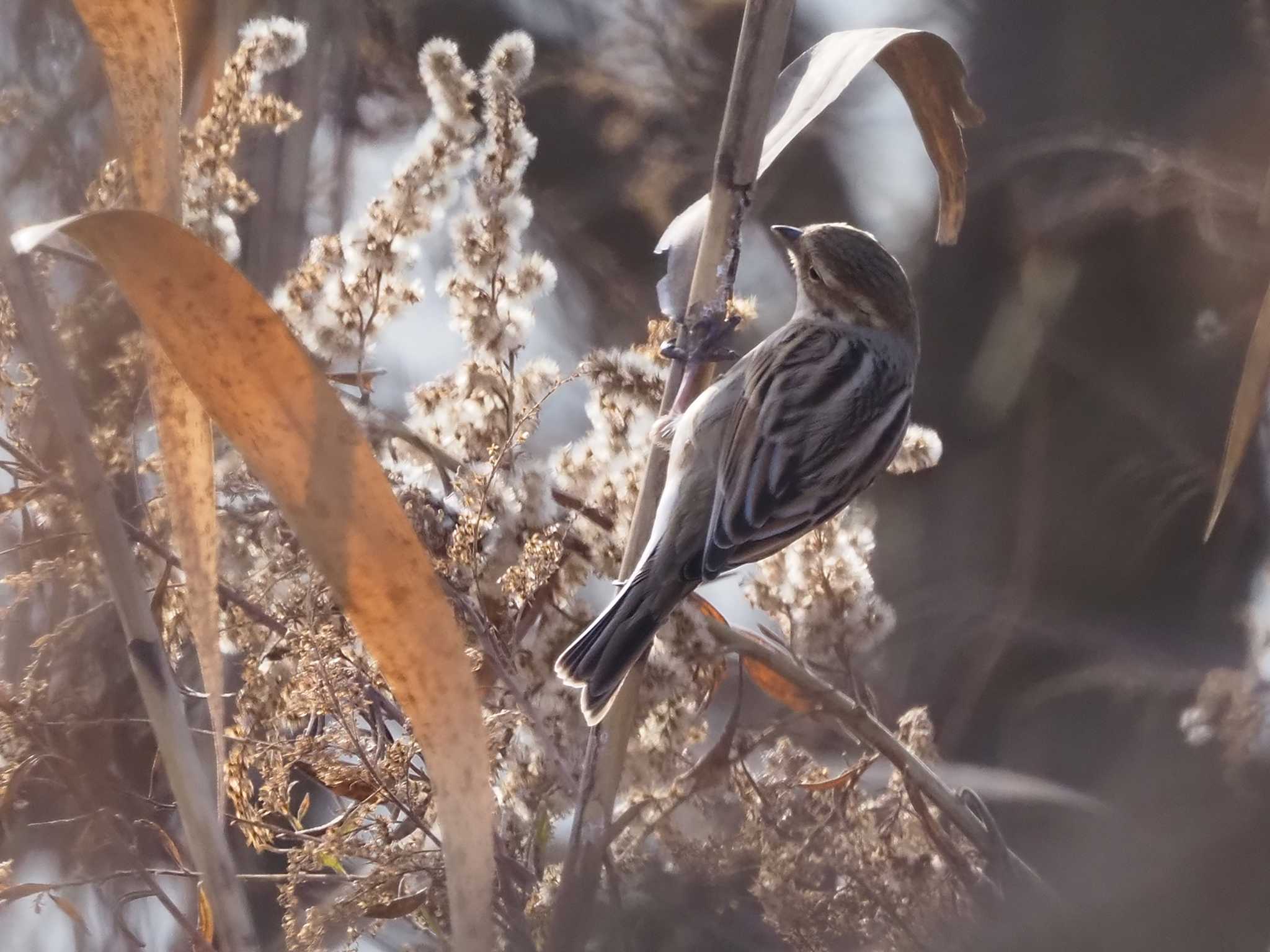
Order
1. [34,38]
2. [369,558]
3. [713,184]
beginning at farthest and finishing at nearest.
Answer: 1. [34,38]
2. [713,184]
3. [369,558]

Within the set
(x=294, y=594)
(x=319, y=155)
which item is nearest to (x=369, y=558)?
(x=294, y=594)

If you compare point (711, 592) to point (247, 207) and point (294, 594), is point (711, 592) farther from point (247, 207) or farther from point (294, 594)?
point (247, 207)

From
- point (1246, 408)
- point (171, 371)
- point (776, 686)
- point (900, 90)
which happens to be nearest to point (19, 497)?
point (171, 371)

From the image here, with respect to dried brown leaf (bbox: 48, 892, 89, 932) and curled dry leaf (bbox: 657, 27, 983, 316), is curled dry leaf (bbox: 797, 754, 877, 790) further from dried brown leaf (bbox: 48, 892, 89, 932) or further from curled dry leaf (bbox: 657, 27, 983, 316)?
dried brown leaf (bbox: 48, 892, 89, 932)

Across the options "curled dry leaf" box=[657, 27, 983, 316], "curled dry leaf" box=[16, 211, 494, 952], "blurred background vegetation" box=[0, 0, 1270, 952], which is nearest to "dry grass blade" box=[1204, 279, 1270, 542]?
"blurred background vegetation" box=[0, 0, 1270, 952]

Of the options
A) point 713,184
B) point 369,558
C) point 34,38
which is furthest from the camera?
point 34,38

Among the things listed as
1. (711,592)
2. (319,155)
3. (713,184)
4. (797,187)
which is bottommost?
(711,592)

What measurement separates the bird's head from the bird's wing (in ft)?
0.05

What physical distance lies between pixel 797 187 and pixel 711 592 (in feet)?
1.07

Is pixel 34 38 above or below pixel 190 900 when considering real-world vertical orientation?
above

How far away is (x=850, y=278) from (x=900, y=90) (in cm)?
14

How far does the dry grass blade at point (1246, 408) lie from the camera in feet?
2.34

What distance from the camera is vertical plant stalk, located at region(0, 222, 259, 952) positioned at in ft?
1.57

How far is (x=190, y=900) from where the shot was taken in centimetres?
56
